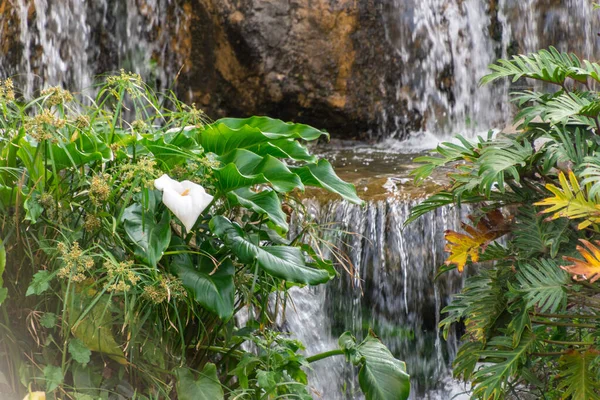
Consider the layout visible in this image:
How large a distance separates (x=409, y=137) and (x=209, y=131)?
172 inches

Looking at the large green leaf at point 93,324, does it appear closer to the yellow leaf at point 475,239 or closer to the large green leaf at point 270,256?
the large green leaf at point 270,256

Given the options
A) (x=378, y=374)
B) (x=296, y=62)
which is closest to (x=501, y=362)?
(x=378, y=374)

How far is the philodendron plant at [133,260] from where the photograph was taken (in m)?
2.09

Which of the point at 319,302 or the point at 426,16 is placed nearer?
the point at 319,302

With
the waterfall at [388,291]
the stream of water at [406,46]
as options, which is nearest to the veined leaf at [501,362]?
the waterfall at [388,291]

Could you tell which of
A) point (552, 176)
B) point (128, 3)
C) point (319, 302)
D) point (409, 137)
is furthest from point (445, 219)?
point (128, 3)

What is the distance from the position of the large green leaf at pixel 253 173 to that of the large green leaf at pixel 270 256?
0.11m

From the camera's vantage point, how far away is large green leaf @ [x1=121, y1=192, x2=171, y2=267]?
2080 mm

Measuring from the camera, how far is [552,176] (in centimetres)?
271

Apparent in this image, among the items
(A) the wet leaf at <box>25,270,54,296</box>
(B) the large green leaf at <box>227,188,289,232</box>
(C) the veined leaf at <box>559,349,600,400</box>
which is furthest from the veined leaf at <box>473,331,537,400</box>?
(A) the wet leaf at <box>25,270,54,296</box>

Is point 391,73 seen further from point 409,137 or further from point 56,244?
point 56,244

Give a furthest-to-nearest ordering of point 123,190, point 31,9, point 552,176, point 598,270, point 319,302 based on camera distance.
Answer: point 31,9
point 319,302
point 552,176
point 123,190
point 598,270

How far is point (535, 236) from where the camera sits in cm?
256

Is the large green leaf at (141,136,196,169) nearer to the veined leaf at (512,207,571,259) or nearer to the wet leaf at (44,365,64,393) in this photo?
the wet leaf at (44,365,64,393)
